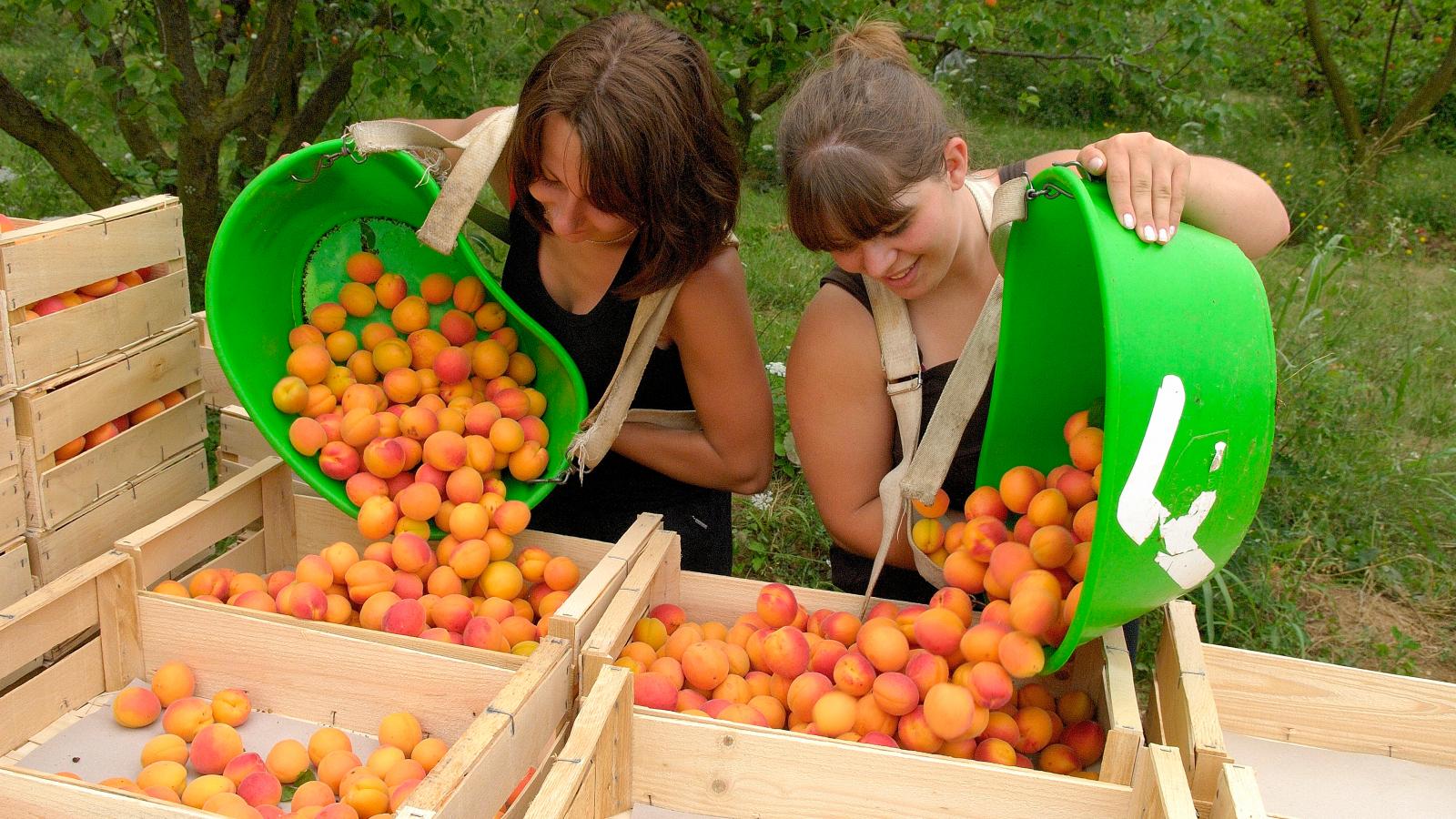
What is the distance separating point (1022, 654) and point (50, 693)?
4.03ft

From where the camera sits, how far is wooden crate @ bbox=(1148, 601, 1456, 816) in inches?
56.0

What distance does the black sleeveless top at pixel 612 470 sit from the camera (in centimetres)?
193

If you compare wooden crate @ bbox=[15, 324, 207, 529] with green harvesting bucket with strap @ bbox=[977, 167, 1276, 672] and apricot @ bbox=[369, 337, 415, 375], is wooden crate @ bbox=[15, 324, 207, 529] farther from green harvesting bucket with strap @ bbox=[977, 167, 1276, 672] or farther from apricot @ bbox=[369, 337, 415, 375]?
green harvesting bucket with strap @ bbox=[977, 167, 1276, 672]

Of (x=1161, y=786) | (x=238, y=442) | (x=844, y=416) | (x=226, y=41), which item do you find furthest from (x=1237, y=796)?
(x=226, y=41)

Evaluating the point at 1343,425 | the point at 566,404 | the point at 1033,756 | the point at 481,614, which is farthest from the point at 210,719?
the point at 1343,425

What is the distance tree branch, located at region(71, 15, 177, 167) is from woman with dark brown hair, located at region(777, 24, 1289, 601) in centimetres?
236

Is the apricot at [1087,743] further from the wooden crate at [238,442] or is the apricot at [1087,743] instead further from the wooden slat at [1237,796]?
the wooden crate at [238,442]

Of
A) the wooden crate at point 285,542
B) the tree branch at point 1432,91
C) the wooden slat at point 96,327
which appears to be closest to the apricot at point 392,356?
the wooden crate at point 285,542

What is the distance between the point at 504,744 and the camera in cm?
119

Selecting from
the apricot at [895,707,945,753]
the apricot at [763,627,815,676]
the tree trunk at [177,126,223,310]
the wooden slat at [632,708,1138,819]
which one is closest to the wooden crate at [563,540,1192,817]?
the wooden slat at [632,708,1138,819]

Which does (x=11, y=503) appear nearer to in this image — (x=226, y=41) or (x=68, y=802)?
(x=68, y=802)

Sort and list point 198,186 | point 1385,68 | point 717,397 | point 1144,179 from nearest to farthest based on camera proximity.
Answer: point 1144,179 → point 717,397 → point 198,186 → point 1385,68

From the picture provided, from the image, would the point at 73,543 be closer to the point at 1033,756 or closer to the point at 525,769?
the point at 525,769

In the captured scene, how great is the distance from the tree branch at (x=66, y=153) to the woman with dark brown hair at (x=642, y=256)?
188cm
